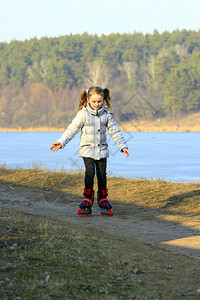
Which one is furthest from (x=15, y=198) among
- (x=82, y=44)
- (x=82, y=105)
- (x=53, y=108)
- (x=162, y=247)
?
(x=82, y=44)

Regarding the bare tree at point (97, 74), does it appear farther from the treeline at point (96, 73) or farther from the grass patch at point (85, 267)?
the grass patch at point (85, 267)

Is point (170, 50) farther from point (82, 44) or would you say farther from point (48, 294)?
point (48, 294)

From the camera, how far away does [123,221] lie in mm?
8461

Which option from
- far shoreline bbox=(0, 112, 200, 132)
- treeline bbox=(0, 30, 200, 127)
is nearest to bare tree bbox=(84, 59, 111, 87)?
treeline bbox=(0, 30, 200, 127)

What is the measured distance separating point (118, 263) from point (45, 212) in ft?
14.0

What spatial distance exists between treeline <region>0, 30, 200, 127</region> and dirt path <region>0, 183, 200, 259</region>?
63.2 m

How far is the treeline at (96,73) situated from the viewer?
3083 inches

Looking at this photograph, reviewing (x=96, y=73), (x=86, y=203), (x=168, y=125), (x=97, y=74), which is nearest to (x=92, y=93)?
(x=86, y=203)

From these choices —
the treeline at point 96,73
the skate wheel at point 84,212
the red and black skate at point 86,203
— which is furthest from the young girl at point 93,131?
the treeline at point 96,73

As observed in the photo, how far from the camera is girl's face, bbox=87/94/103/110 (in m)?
8.50

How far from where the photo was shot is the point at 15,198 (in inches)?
427

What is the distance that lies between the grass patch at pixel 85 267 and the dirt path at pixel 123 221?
614 mm

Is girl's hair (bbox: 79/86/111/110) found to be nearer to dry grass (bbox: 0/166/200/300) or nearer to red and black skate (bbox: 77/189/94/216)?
red and black skate (bbox: 77/189/94/216)

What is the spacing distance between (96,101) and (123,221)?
1987 mm
